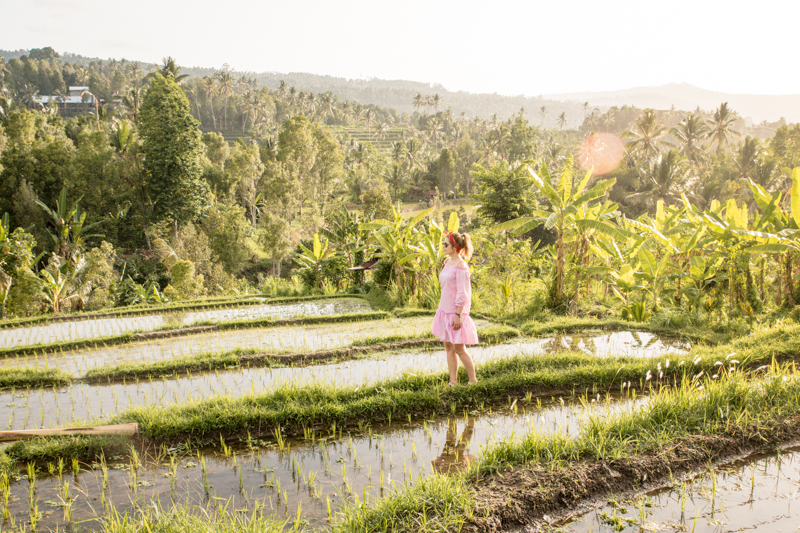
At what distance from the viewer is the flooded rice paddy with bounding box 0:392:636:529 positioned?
11.3 feet

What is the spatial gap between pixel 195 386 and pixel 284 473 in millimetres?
2535

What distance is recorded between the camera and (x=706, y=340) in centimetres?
722

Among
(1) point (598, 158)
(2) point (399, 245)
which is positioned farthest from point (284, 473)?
(1) point (598, 158)

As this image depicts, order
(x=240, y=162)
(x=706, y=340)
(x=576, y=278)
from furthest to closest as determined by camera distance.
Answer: (x=240, y=162) < (x=576, y=278) < (x=706, y=340)

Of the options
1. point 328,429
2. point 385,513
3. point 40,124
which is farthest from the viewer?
point 40,124

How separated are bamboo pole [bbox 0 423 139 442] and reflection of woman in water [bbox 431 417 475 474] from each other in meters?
2.59

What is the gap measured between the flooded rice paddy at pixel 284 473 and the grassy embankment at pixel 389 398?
198 mm

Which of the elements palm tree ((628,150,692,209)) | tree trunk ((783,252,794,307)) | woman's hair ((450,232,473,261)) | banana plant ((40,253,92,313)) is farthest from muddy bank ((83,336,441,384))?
palm tree ((628,150,692,209))

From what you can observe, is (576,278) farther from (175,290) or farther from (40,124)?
(40,124)

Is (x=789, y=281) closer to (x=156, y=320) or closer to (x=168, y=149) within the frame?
(x=156, y=320)

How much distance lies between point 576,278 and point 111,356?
792cm

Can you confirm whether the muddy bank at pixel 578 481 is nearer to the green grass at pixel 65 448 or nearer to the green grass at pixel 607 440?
the green grass at pixel 607 440

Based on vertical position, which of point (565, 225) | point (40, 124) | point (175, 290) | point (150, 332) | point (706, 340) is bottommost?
point (175, 290)

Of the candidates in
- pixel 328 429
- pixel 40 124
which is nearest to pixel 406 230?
pixel 328 429
